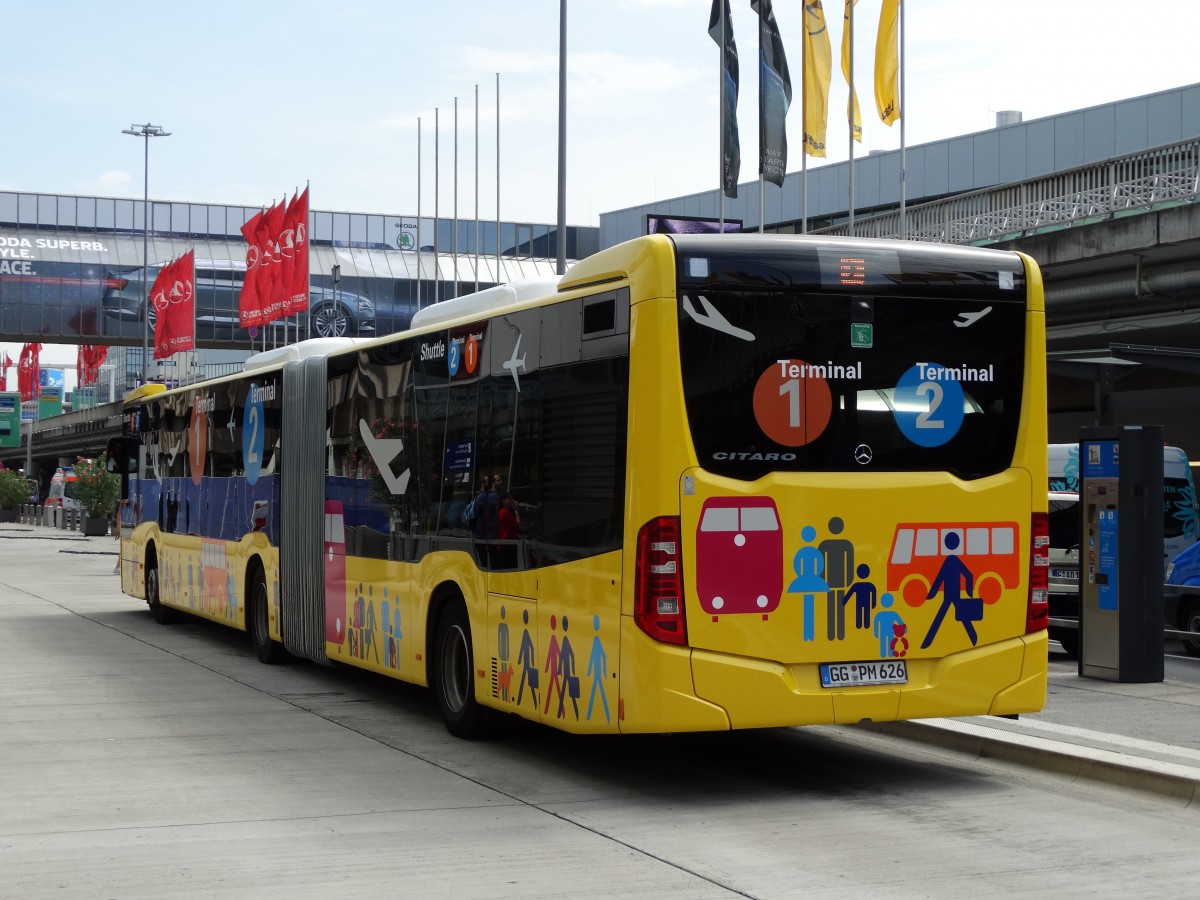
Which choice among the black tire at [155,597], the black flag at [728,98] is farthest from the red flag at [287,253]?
the black tire at [155,597]

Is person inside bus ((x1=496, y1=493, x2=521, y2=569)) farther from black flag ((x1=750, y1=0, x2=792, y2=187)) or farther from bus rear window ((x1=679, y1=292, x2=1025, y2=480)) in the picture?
black flag ((x1=750, y1=0, x2=792, y2=187))

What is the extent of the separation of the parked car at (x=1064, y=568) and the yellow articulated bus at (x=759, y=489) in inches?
311

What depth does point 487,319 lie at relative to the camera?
1092 cm

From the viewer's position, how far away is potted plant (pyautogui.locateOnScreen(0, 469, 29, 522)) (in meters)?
85.6

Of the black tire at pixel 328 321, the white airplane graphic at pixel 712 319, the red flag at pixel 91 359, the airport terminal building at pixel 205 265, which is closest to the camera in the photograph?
the white airplane graphic at pixel 712 319

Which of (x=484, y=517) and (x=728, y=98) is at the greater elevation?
(x=728, y=98)

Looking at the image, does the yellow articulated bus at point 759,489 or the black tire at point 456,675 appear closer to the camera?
the yellow articulated bus at point 759,489

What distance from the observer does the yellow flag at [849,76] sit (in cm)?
3294

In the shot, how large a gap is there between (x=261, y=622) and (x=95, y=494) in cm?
4854

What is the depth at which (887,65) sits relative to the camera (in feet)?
107

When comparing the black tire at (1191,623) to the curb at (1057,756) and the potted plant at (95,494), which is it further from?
the potted plant at (95,494)

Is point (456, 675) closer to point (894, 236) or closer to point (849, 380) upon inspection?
point (849, 380)

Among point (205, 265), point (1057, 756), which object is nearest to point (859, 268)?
point (1057, 756)

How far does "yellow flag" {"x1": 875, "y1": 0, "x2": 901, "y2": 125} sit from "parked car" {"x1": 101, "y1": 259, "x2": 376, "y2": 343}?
43473 mm
